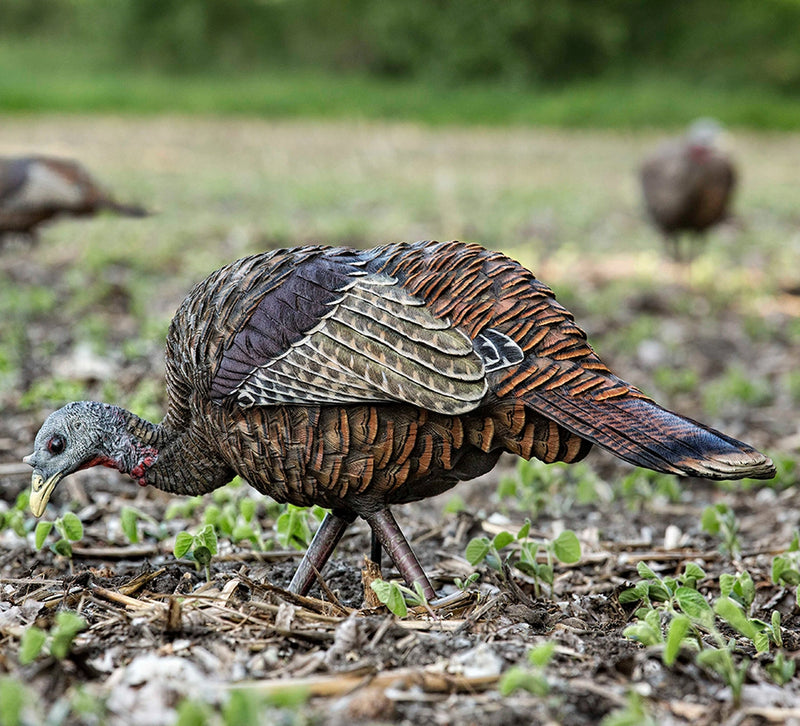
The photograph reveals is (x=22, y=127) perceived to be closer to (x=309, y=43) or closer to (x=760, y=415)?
(x=760, y=415)

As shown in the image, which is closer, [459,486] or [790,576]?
[790,576]

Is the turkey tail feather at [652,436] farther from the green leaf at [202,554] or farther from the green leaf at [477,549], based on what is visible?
the green leaf at [202,554]

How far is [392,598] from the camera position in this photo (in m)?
2.68

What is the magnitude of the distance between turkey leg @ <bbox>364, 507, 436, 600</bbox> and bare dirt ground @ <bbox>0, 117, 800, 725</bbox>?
110mm

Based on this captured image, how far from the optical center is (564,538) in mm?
3254

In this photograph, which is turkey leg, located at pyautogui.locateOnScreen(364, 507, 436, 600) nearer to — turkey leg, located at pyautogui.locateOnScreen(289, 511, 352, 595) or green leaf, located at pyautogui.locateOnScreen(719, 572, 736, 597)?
turkey leg, located at pyautogui.locateOnScreen(289, 511, 352, 595)

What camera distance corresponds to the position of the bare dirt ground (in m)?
2.29

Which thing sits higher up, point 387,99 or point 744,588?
point 387,99

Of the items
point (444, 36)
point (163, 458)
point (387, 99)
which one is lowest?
point (163, 458)

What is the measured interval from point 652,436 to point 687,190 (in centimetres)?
803

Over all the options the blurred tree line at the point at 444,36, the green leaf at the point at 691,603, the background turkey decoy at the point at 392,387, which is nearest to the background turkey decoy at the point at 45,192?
the background turkey decoy at the point at 392,387

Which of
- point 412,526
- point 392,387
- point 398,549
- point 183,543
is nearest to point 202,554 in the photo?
point 183,543

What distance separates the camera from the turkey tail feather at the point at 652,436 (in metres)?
2.66

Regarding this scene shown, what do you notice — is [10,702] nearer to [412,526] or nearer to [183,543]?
[183,543]
